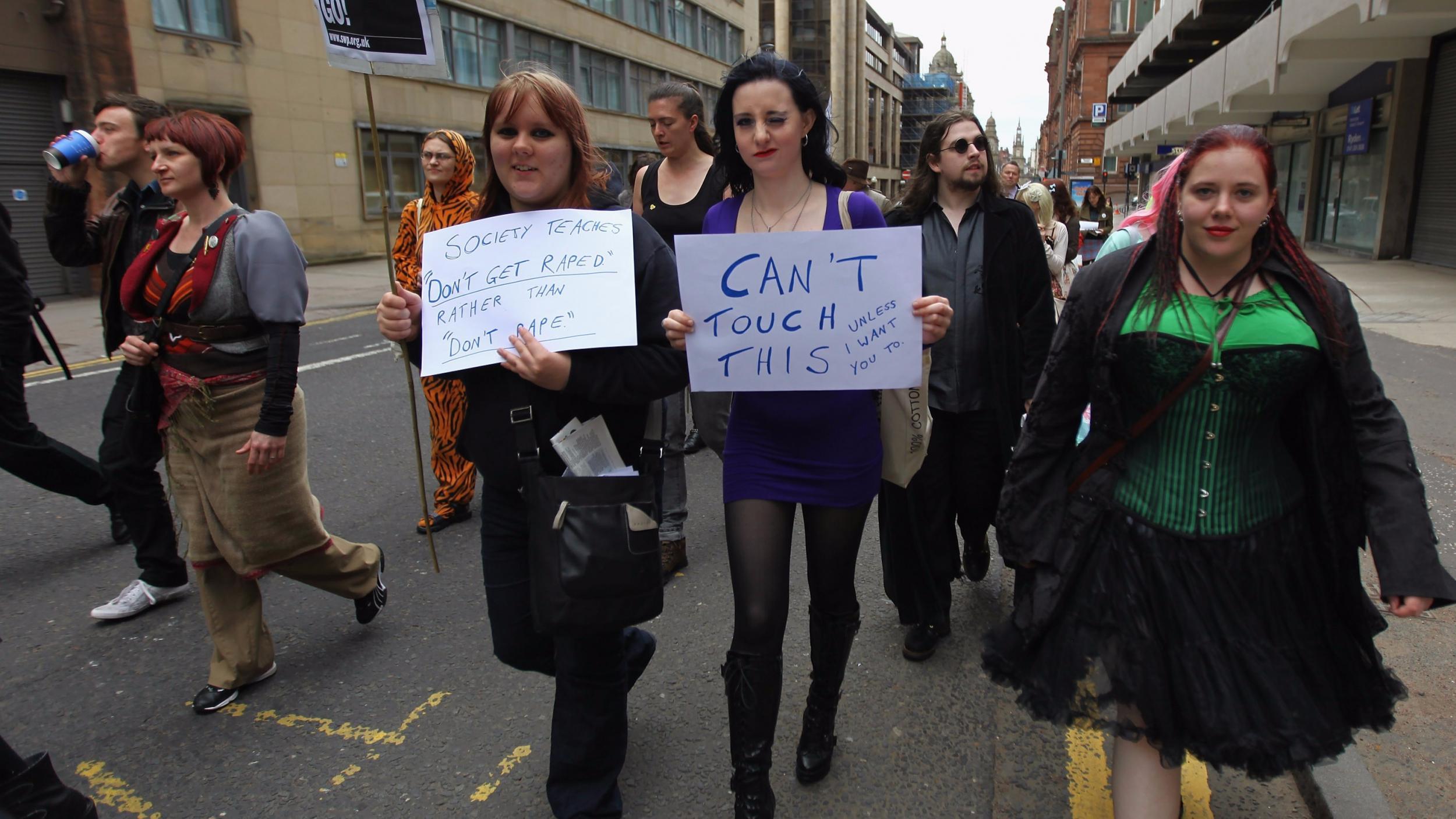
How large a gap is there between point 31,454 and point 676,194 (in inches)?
124

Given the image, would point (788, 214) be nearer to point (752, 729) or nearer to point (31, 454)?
point (752, 729)

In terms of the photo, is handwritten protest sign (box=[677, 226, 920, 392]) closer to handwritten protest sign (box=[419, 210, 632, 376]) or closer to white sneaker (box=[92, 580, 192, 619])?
handwritten protest sign (box=[419, 210, 632, 376])

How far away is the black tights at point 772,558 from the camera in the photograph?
2.47 meters

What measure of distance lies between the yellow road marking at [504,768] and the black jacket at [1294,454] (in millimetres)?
1598

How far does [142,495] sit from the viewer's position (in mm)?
3820

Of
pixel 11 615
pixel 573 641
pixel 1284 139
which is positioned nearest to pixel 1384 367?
pixel 573 641

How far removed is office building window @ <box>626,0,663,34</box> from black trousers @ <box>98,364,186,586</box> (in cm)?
3539

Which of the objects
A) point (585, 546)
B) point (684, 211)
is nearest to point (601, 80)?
point (684, 211)

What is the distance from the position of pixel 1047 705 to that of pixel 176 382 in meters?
2.89

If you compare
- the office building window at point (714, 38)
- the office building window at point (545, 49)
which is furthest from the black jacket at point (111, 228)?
the office building window at point (714, 38)

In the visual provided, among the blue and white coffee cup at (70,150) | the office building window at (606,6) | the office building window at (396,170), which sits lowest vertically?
the blue and white coffee cup at (70,150)

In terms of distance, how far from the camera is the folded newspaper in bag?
233 cm

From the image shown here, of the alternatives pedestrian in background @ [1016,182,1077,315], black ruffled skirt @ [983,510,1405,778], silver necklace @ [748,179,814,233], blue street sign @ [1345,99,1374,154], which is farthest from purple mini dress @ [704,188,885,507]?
blue street sign @ [1345,99,1374,154]

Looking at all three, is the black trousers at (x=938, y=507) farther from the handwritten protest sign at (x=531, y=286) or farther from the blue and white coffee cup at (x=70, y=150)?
the blue and white coffee cup at (x=70, y=150)
